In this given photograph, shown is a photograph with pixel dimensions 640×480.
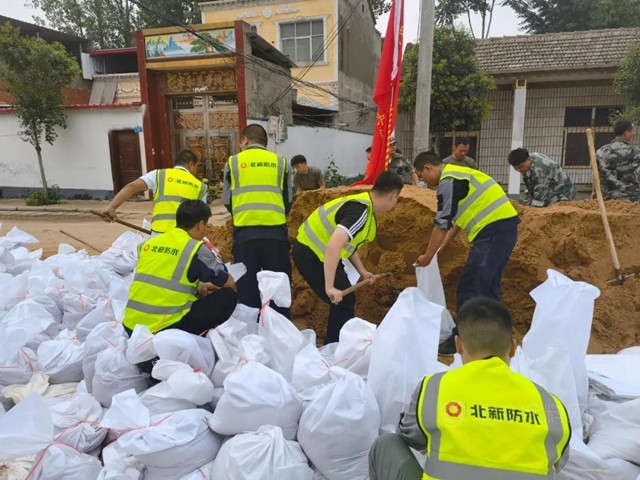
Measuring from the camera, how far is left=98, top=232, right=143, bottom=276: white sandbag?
427 centimetres

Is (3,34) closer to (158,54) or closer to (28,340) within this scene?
(158,54)

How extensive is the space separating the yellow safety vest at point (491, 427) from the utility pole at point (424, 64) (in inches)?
216

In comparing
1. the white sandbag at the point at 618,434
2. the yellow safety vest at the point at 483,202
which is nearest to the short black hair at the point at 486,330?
the white sandbag at the point at 618,434

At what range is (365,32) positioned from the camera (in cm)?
1650

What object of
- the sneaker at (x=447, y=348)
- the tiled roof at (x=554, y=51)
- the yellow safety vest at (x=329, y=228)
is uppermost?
the tiled roof at (x=554, y=51)

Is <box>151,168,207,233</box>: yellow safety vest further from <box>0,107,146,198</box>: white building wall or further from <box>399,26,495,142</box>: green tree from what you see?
<box>0,107,146,198</box>: white building wall

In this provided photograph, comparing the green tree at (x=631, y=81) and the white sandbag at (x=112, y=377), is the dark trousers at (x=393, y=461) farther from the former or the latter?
the green tree at (x=631, y=81)

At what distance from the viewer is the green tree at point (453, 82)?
10.3m

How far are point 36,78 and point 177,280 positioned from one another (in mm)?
10809

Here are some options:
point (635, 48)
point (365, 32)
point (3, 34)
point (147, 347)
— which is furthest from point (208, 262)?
point (365, 32)

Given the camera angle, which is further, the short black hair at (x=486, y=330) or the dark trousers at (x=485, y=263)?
the dark trousers at (x=485, y=263)

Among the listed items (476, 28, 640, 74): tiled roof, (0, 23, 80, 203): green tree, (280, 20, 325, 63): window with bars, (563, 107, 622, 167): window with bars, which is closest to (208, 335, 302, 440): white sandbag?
(476, 28, 640, 74): tiled roof

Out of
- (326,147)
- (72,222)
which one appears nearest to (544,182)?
(72,222)

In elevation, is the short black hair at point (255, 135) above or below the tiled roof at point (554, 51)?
below
